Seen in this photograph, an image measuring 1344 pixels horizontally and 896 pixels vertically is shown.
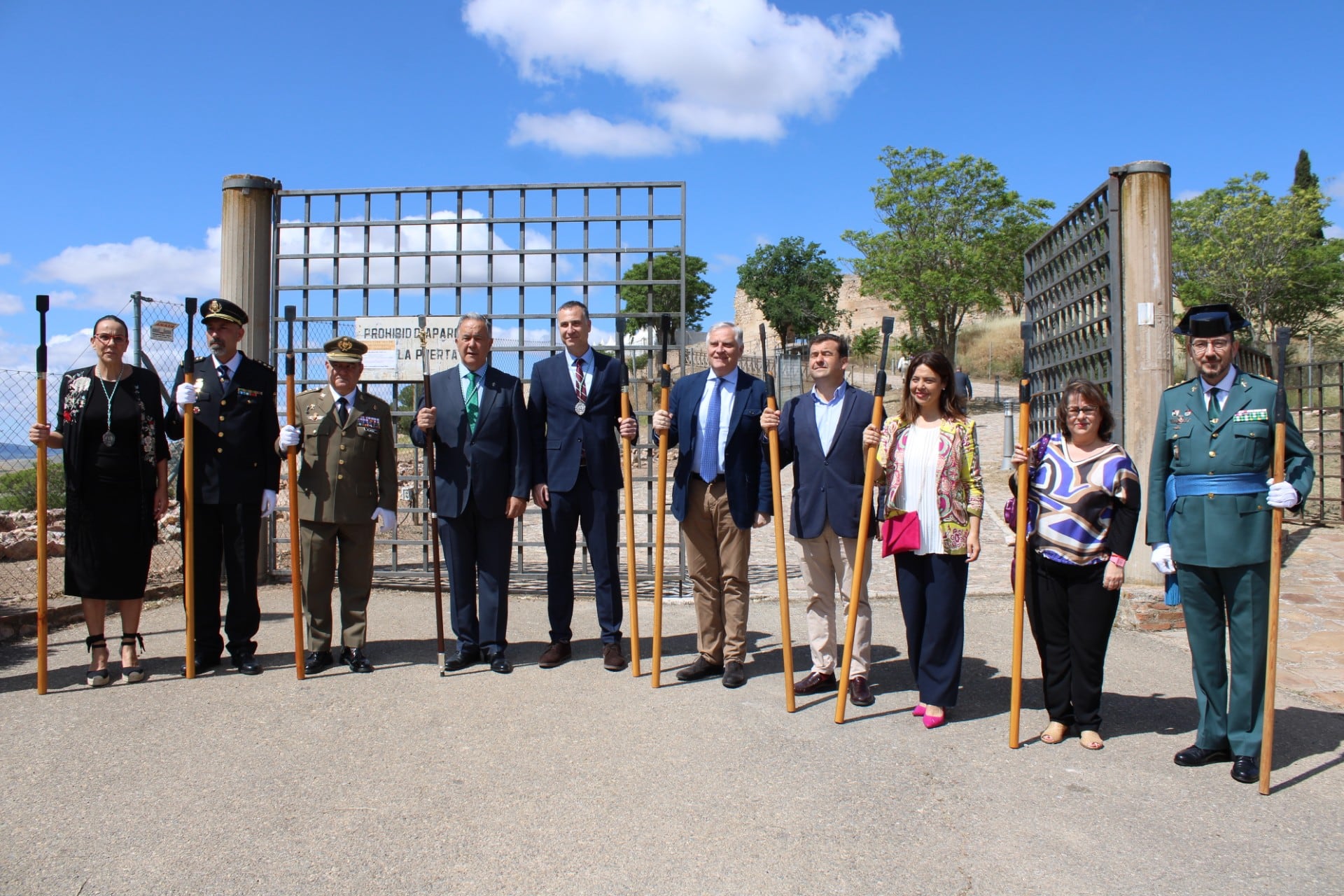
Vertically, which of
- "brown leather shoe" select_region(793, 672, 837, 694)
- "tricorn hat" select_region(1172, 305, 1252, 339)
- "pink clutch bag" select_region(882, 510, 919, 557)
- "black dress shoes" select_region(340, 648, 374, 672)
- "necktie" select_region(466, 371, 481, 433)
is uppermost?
"tricorn hat" select_region(1172, 305, 1252, 339)

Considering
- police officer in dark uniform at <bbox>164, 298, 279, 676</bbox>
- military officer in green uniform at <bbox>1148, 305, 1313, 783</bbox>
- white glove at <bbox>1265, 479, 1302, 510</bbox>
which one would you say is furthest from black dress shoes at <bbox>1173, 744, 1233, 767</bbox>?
police officer in dark uniform at <bbox>164, 298, 279, 676</bbox>

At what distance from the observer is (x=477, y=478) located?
5273 mm

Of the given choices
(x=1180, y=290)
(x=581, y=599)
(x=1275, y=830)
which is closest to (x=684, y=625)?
(x=581, y=599)

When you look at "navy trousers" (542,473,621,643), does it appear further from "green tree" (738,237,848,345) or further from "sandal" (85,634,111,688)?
"green tree" (738,237,848,345)

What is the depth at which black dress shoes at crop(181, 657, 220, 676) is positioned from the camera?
5175mm

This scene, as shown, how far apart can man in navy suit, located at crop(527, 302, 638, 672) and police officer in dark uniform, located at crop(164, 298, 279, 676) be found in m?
1.57

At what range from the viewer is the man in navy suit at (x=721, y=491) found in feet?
16.3

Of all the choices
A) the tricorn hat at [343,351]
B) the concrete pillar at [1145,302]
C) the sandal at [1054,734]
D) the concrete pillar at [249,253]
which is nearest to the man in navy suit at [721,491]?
the sandal at [1054,734]

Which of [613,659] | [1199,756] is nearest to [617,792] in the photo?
[613,659]

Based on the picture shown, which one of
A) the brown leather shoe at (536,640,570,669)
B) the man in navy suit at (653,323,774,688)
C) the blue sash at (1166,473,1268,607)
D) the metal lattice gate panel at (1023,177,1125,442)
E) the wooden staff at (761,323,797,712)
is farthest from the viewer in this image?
the metal lattice gate panel at (1023,177,1125,442)

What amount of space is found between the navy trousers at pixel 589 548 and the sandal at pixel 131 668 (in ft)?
7.15

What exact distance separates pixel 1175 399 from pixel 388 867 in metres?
3.62

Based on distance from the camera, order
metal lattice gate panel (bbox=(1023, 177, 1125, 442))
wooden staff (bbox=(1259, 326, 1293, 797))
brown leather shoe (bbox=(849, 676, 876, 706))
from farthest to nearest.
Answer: metal lattice gate panel (bbox=(1023, 177, 1125, 442)), brown leather shoe (bbox=(849, 676, 876, 706)), wooden staff (bbox=(1259, 326, 1293, 797))

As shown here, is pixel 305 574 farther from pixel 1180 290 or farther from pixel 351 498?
pixel 1180 290
